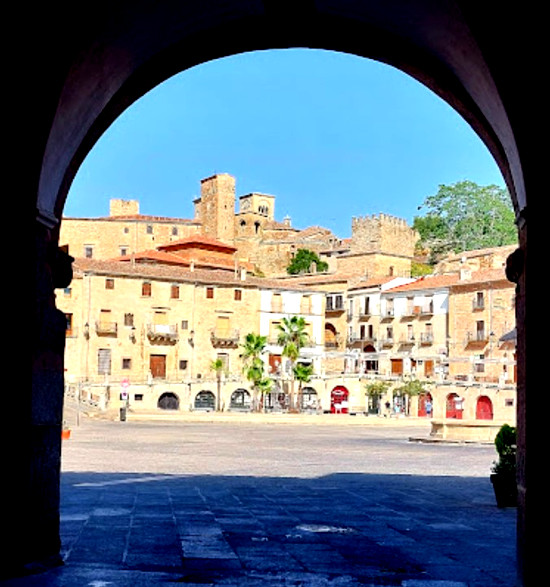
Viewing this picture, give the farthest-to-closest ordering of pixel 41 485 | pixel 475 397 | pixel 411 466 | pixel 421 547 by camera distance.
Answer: pixel 475 397, pixel 411 466, pixel 421 547, pixel 41 485

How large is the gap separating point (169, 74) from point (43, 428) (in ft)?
9.06

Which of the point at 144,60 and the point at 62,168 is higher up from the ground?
the point at 144,60

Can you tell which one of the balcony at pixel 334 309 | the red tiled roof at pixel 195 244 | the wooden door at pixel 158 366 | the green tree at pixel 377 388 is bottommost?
the green tree at pixel 377 388

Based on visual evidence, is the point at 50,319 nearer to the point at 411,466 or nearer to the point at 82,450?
the point at 411,466

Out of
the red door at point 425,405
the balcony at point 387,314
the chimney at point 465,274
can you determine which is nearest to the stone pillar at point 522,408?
the red door at point 425,405

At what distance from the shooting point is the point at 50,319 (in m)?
6.55

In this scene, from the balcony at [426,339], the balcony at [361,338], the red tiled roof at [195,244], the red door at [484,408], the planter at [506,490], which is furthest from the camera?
the red tiled roof at [195,244]

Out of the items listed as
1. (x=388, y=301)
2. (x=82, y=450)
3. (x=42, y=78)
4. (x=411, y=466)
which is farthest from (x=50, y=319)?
(x=388, y=301)

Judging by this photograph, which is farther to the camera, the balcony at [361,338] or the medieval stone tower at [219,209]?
the medieval stone tower at [219,209]

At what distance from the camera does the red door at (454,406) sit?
61.0 metres

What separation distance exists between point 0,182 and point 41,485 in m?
1.95

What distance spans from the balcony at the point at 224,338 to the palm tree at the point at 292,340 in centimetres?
293

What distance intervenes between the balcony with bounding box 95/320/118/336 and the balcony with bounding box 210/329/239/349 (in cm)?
692

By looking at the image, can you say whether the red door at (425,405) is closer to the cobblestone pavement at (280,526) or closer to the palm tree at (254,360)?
the palm tree at (254,360)
